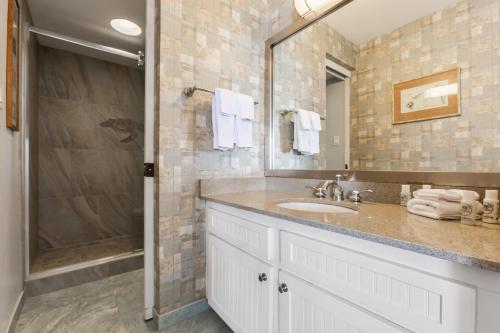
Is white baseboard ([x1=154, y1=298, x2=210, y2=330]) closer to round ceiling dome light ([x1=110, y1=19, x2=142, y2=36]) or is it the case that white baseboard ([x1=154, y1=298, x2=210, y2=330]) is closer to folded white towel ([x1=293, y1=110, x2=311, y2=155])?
folded white towel ([x1=293, y1=110, x2=311, y2=155])

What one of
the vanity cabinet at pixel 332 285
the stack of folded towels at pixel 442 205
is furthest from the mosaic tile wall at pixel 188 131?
the stack of folded towels at pixel 442 205

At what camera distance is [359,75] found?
125cm

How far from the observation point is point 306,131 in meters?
1.55

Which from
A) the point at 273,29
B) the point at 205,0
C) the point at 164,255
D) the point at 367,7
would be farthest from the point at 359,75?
the point at 164,255

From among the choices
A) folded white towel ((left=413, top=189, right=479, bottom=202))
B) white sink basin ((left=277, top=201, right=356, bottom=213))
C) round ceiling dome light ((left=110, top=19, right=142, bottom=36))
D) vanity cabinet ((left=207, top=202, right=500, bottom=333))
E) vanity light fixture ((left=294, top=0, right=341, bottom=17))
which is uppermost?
round ceiling dome light ((left=110, top=19, right=142, bottom=36))

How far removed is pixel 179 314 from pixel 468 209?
1.48 metres

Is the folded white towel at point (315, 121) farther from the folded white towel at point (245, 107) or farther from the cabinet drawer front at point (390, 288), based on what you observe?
the cabinet drawer front at point (390, 288)

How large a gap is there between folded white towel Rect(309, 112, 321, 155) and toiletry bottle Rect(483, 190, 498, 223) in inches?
33.5

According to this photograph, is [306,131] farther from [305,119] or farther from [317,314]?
[317,314]

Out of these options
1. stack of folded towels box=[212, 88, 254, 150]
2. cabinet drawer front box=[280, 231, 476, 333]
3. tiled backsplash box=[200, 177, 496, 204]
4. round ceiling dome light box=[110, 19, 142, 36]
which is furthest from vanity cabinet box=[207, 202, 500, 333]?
round ceiling dome light box=[110, 19, 142, 36]

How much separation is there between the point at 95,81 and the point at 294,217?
2.76 m

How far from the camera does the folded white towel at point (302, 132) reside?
1536 millimetres

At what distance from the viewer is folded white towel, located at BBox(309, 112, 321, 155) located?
1477 millimetres

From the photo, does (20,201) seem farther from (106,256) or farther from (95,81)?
(95,81)
